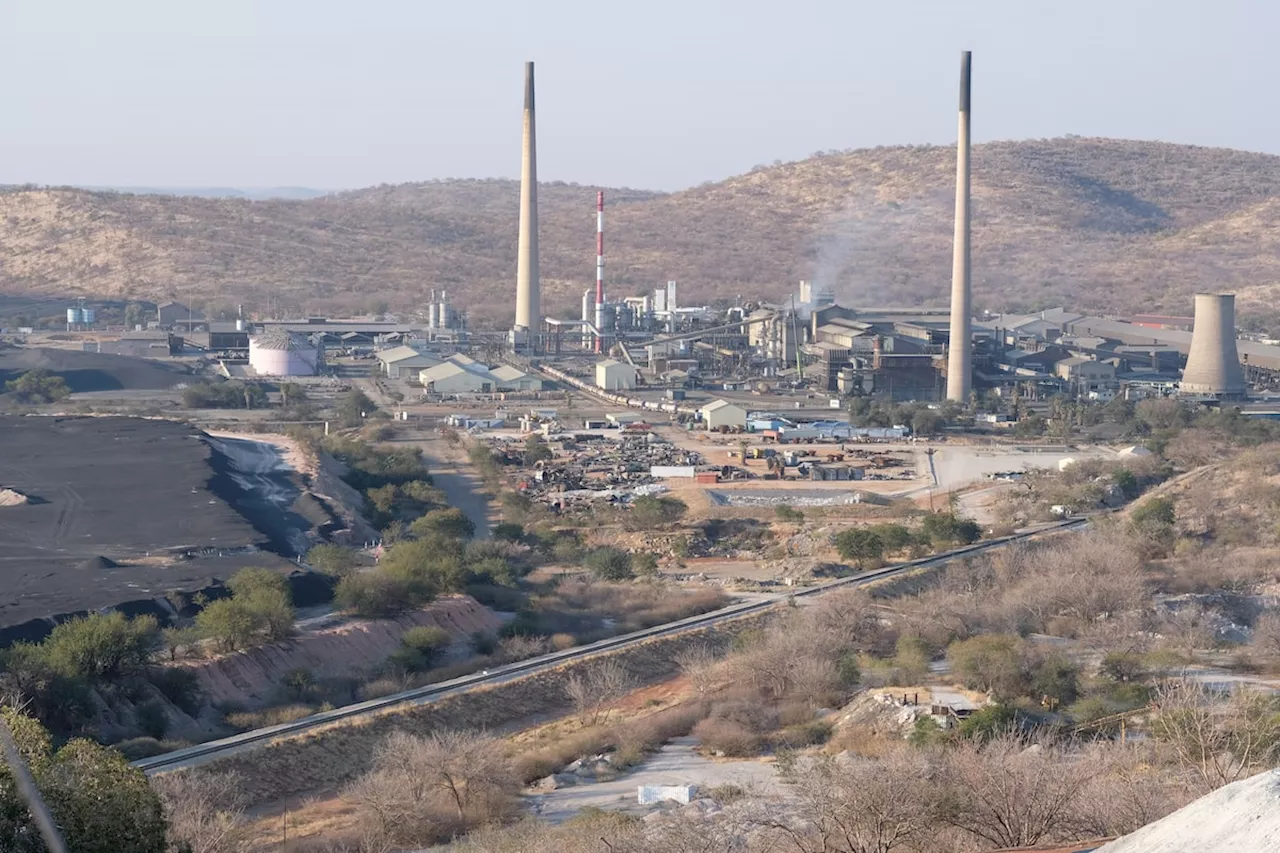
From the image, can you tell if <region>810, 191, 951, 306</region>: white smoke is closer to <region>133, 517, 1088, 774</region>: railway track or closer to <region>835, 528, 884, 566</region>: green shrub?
<region>835, 528, 884, 566</region>: green shrub

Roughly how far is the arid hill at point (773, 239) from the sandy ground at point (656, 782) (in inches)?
2371

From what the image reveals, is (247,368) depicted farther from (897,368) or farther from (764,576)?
(764,576)

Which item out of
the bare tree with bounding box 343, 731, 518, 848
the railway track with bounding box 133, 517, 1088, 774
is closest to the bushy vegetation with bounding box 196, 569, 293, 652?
the railway track with bounding box 133, 517, 1088, 774

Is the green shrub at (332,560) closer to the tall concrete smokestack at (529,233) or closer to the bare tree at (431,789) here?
→ the bare tree at (431,789)

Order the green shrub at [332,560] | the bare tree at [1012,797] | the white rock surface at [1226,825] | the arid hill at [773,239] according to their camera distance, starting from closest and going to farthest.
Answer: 1. the white rock surface at [1226,825]
2. the bare tree at [1012,797]
3. the green shrub at [332,560]
4. the arid hill at [773,239]

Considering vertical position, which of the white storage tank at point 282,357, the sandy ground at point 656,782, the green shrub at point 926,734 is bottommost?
the sandy ground at point 656,782

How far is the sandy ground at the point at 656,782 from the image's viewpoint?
Answer: 1691cm

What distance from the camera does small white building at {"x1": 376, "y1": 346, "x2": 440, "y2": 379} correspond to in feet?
194

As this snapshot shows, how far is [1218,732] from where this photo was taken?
1625 centimetres

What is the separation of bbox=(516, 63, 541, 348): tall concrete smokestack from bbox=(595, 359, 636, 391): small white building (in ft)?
32.6

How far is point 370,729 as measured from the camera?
760 inches

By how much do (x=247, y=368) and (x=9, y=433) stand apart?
20813 millimetres

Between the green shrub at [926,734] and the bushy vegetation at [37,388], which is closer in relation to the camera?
the green shrub at [926,734]

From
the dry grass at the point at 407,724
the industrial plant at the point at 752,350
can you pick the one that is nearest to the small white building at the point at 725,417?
the industrial plant at the point at 752,350
